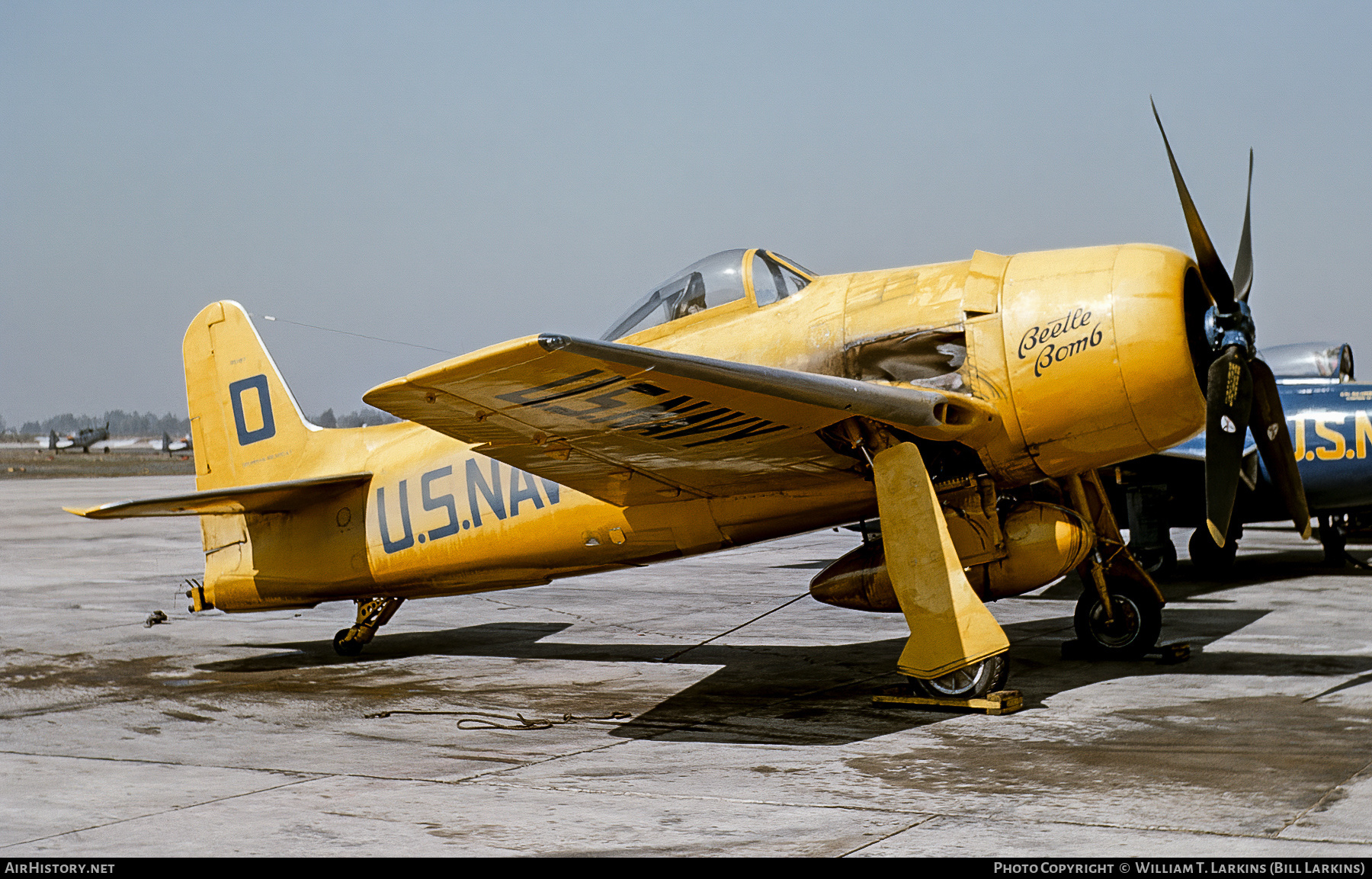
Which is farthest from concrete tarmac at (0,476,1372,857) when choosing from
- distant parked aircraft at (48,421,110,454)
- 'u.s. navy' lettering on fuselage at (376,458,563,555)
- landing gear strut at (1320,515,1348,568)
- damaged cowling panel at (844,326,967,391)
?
distant parked aircraft at (48,421,110,454)

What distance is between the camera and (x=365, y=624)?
983 cm

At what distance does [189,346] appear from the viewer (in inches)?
413

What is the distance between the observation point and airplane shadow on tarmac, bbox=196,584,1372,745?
22.2ft

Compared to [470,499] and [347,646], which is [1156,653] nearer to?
[470,499]

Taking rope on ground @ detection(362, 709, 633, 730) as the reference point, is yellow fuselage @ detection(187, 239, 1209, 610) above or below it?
above

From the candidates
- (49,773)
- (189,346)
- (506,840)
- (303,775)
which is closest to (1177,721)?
(506,840)

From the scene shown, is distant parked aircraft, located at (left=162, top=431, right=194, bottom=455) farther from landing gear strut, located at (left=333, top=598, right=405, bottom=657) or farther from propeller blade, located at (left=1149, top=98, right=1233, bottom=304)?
propeller blade, located at (left=1149, top=98, right=1233, bottom=304)

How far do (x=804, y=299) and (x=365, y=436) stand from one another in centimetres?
394

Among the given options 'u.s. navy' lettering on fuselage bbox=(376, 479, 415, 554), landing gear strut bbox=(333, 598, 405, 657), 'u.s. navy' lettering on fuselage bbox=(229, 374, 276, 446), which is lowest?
landing gear strut bbox=(333, 598, 405, 657)

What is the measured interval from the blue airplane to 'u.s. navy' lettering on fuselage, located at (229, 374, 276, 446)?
9.07m

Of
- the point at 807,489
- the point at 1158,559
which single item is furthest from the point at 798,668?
the point at 1158,559

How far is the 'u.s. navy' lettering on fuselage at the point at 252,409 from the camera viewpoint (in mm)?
10125

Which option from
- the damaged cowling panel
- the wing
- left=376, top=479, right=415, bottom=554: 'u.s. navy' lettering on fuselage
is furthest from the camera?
left=376, top=479, right=415, bottom=554: 'u.s. navy' lettering on fuselage

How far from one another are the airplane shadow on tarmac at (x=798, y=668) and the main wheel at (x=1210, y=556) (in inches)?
130
